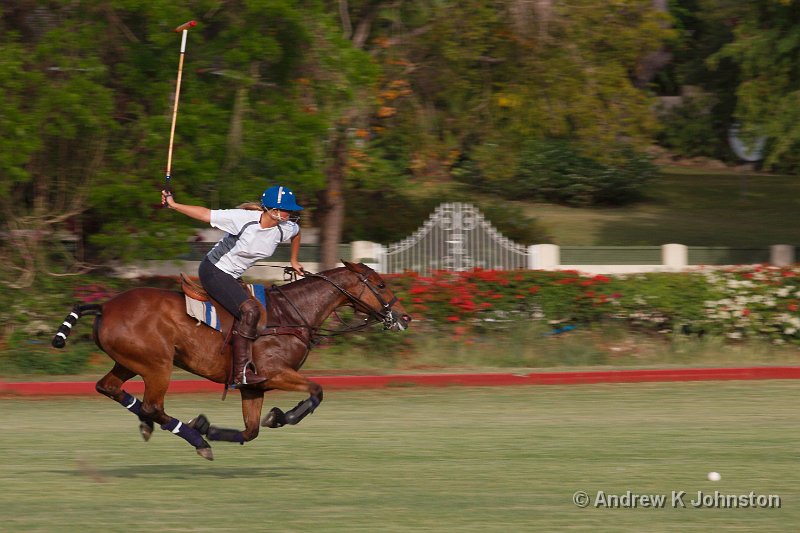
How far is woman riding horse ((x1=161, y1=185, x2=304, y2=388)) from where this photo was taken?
34.7 feet

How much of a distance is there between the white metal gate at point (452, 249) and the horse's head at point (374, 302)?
11.9 metres

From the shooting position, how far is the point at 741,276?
23.0 metres

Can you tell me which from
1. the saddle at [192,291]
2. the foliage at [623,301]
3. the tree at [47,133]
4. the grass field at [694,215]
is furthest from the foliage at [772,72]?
the saddle at [192,291]

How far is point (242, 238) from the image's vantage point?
35.1 ft

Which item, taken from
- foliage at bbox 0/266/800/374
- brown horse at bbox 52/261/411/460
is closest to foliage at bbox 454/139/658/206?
foliage at bbox 0/266/800/374

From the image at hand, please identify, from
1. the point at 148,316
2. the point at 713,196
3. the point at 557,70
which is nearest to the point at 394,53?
the point at 557,70

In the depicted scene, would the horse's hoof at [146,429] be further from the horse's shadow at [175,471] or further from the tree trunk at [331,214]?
the tree trunk at [331,214]

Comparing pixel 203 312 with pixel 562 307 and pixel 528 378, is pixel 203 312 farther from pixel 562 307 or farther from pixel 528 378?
pixel 562 307

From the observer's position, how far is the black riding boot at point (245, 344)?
34.7 feet

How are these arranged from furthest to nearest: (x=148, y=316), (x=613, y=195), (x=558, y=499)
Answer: (x=613, y=195)
(x=148, y=316)
(x=558, y=499)

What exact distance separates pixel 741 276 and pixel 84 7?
12636mm

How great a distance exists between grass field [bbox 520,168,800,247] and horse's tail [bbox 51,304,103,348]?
22.1m

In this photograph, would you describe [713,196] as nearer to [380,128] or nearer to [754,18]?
[754,18]

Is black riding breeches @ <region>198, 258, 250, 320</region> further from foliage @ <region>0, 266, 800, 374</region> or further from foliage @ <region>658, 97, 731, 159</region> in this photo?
foliage @ <region>658, 97, 731, 159</region>
